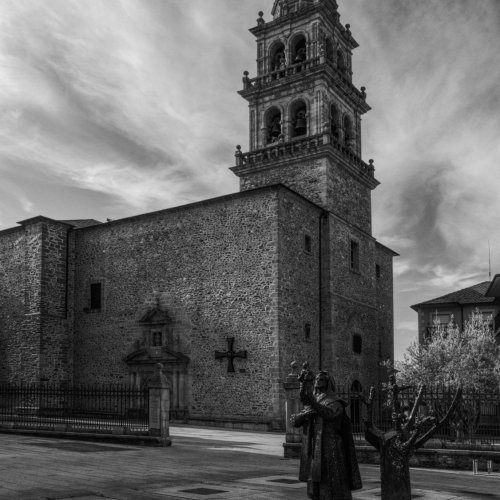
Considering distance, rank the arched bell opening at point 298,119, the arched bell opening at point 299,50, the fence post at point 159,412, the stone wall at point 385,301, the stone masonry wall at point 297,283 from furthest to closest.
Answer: the stone wall at point 385,301
the arched bell opening at point 299,50
the arched bell opening at point 298,119
the stone masonry wall at point 297,283
the fence post at point 159,412

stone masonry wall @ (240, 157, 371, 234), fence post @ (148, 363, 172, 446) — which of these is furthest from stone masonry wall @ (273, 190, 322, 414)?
fence post @ (148, 363, 172, 446)

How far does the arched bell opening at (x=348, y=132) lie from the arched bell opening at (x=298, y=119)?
2.61 meters

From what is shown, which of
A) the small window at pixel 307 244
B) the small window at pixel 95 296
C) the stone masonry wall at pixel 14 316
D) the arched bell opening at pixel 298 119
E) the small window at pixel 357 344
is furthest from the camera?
the arched bell opening at pixel 298 119

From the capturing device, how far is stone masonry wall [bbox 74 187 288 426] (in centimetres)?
2575

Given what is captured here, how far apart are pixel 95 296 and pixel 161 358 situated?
5176 millimetres

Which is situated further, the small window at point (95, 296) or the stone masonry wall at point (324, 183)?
the small window at point (95, 296)

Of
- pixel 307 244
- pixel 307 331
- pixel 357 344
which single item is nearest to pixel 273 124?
pixel 307 244

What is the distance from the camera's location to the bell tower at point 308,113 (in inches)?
1196

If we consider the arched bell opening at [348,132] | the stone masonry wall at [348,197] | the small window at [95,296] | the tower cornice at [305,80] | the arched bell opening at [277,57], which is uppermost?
the arched bell opening at [277,57]

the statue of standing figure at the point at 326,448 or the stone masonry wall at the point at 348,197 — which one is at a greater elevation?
the stone masonry wall at the point at 348,197

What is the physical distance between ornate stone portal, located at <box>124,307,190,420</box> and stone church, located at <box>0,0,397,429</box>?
0.19 ft

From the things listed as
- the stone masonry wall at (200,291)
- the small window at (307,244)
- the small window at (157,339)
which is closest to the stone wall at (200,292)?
the stone masonry wall at (200,291)

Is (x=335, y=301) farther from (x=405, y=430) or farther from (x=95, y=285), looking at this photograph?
(x=405, y=430)

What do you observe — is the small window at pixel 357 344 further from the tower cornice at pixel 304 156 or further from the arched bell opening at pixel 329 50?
the arched bell opening at pixel 329 50
